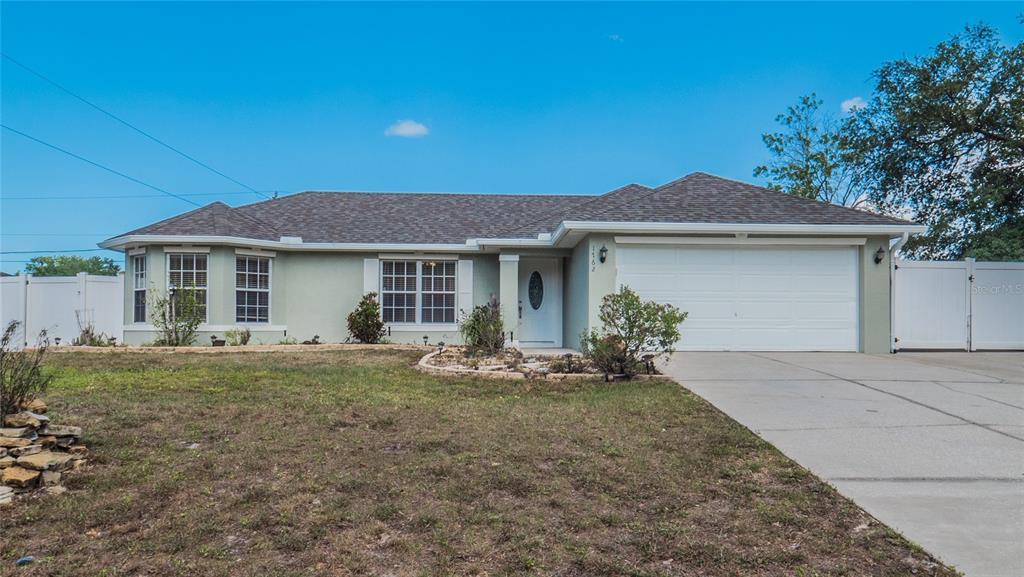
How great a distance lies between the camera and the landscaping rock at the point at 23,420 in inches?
A: 153

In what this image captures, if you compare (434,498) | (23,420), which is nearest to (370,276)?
(23,420)

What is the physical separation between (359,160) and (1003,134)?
22961mm

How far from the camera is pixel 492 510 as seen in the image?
10.6 ft

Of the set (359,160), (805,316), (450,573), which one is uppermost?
(359,160)

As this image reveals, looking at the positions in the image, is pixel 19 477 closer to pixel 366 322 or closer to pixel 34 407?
pixel 34 407

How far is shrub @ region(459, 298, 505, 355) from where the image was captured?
10.9 metres

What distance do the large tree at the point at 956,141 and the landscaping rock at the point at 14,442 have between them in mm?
18760

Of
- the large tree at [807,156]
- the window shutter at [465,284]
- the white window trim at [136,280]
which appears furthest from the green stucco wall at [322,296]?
the large tree at [807,156]

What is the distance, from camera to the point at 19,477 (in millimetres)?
3504

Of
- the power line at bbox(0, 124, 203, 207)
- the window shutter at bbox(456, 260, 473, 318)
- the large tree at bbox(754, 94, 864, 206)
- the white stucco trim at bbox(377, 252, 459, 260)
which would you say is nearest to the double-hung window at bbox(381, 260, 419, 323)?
the white stucco trim at bbox(377, 252, 459, 260)

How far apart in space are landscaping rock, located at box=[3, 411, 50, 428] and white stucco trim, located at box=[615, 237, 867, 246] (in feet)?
29.9

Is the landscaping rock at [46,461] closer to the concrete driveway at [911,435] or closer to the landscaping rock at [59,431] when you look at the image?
the landscaping rock at [59,431]

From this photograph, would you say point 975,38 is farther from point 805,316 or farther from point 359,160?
point 359,160

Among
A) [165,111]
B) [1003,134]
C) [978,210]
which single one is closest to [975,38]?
[1003,134]
